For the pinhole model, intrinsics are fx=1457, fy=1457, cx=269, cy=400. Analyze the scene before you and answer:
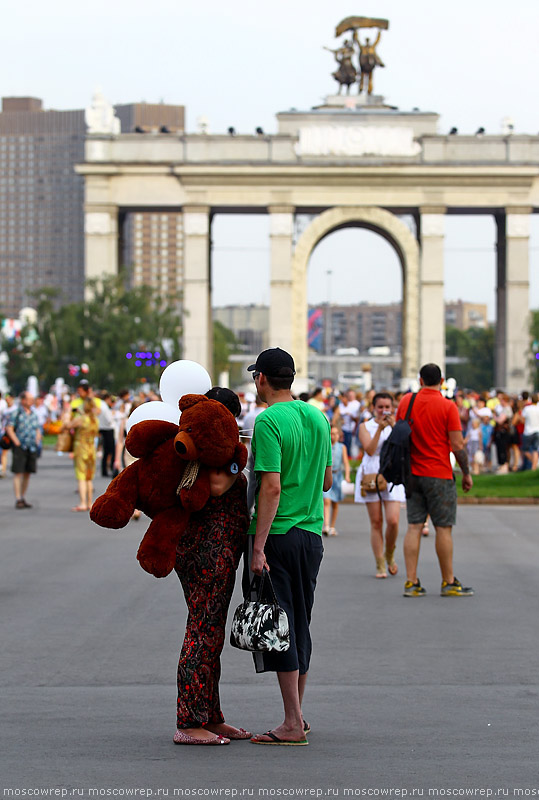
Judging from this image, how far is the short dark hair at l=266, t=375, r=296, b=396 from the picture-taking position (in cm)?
731

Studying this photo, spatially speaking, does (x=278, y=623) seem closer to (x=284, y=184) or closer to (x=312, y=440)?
(x=312, y=440)

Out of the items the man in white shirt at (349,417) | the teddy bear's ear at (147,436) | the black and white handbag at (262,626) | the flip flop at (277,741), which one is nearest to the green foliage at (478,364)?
the man in white shirt at (349,417)

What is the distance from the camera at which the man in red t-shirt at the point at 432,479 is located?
12758 mm

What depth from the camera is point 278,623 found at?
6938 mm

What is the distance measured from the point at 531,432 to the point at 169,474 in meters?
25.3

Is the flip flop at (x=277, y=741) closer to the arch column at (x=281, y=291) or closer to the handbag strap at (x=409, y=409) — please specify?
the handbag strap at (x=409, y=409)

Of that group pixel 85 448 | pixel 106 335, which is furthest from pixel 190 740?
pixel 106 335

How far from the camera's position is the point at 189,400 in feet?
24.0

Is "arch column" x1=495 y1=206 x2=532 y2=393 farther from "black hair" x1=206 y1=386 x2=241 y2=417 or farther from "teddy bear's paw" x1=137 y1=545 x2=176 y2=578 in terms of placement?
"teddy bear's paw" x1=137 y1=545 x2=176 y2=578

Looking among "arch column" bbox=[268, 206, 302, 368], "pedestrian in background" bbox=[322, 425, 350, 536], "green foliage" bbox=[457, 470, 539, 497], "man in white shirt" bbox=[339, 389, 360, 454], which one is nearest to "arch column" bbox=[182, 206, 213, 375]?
"arch column" bbox=[268, 206, 302, 368]

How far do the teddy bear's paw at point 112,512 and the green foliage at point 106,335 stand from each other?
53620mm

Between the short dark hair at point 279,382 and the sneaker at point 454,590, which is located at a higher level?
the short dark hair at point 279,382

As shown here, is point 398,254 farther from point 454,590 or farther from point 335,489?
point 454,590

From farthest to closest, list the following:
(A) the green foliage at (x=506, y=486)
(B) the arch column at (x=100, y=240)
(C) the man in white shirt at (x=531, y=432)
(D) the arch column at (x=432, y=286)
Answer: (B) the arch column at (x=100, y=240), (D) the arch column at (x=432, y=286), (C) the man in white shirt at (x=531, y=432), (A) the green foliage at (x=506, y=486)
